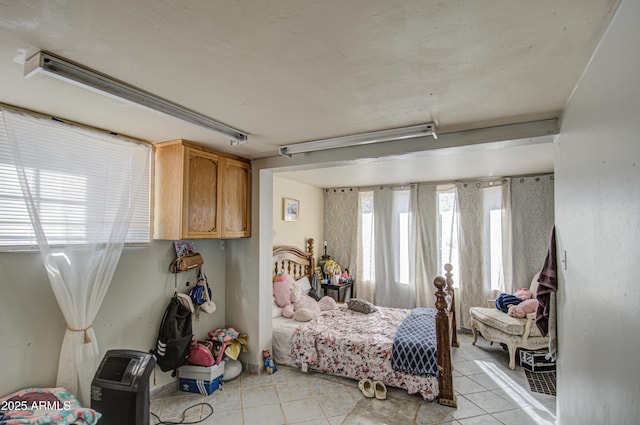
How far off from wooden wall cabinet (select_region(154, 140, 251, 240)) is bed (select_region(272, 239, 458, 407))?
142cm

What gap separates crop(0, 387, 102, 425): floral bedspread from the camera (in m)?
1.68

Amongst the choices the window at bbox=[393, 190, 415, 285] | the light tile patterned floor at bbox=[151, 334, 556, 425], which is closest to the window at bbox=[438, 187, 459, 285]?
the window at bbox=[393, 190, 415, 285]

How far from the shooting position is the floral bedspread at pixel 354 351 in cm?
287

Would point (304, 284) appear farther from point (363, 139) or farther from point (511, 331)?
point (363, 139)

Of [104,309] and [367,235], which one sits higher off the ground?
[367,235]

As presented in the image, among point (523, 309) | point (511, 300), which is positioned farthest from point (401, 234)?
point (523, 309)

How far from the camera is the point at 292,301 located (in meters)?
4.10

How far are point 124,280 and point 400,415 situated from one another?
2.63m

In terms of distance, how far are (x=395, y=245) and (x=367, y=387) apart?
9.37 feet

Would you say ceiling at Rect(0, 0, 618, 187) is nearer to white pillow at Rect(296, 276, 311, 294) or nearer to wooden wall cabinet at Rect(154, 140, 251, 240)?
wooden wall cabinet at Rect(154, 140, 251, 240)

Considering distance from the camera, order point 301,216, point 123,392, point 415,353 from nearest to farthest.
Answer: point 123,392 < point 415,353 < point 301,216

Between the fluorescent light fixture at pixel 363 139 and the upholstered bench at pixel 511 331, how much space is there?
2.60 m

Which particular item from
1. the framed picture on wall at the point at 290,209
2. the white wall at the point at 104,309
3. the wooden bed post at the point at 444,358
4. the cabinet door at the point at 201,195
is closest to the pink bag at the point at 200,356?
the white wall at the point at 104,309

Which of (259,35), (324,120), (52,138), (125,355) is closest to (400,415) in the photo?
(125,355)
